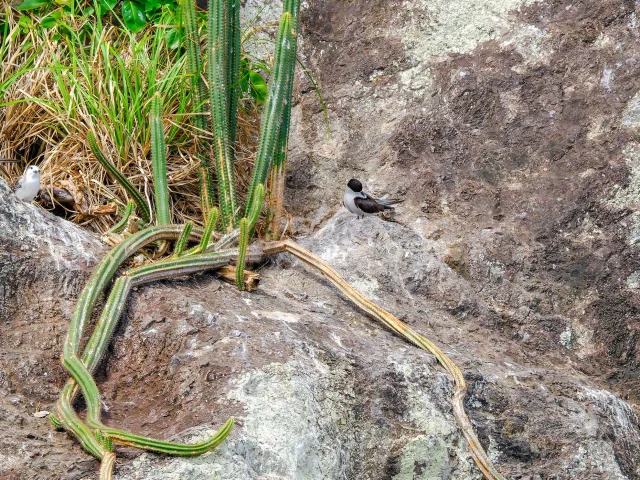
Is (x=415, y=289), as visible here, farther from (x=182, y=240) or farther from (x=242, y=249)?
(x=182, y=240)

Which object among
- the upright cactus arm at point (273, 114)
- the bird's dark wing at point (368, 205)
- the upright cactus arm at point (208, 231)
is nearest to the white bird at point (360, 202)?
the bird's dark wing at point (368, 205)

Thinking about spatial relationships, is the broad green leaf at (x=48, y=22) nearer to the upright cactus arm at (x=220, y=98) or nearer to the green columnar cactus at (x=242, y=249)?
the upright cactus arm at (x=220, y=98)

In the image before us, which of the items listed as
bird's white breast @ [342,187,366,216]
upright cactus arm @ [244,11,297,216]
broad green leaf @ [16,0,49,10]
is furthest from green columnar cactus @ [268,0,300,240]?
broad green leaf @ [16,0,49,10]

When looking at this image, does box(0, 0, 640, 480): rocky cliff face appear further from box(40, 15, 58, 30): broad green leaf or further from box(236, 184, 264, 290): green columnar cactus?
box(40, 15, 58, 30): broad green leaf

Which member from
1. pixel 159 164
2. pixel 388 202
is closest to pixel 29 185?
pixel 159 164

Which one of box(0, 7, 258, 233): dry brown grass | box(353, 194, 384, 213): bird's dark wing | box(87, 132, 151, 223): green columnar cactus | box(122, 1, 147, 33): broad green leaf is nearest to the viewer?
box(87, 132, 151, 223): green columnar cactus
